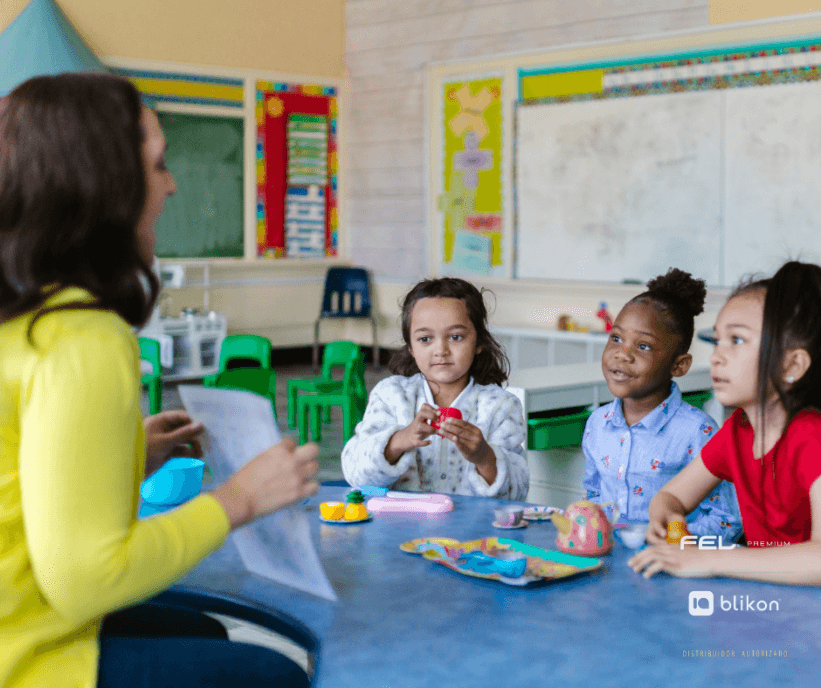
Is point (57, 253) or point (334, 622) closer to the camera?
point (57, 253)

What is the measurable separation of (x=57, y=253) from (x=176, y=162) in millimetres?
6844

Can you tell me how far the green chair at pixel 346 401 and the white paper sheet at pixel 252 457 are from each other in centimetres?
357

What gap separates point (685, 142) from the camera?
20.6 ft

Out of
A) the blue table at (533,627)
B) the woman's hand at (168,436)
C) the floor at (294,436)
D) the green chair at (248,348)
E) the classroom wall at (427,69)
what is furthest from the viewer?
the classroom wall at (427,69)

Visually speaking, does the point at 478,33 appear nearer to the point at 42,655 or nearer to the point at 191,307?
the point at 191,307

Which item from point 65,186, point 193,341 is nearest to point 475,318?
point 65,186

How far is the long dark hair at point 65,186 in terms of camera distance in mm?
972

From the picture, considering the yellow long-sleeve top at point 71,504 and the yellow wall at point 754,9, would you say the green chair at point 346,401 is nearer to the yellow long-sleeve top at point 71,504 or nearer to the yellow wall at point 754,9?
the yellow wall at point 754,9

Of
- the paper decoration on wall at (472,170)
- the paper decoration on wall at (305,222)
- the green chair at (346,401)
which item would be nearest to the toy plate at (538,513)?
the green chair at (346,401)

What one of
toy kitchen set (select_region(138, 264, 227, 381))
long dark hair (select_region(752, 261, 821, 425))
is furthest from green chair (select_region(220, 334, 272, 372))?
long dark hair (select_region(752, 261, 821, 425))

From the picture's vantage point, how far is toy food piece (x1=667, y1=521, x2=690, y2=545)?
1475 mm

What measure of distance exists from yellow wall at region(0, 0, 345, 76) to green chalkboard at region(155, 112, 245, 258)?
1.64ft

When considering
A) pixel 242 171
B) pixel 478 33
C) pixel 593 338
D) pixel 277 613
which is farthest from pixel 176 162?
pixel 277 613

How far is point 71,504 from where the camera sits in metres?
0.92
